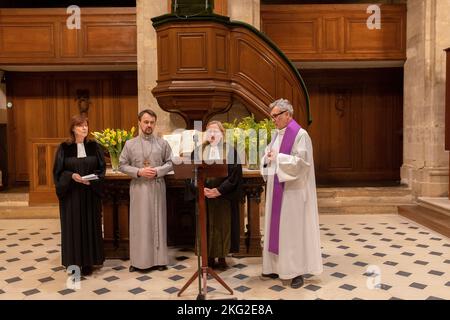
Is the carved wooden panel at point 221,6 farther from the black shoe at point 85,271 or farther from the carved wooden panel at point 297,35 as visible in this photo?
the black shoe at point 85,271

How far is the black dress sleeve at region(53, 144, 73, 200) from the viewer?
15.0 ft

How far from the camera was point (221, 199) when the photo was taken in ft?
15.7

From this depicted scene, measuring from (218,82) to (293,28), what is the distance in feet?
11.6

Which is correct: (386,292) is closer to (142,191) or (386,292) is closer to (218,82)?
(142,191)

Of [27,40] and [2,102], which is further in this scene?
[2,102]

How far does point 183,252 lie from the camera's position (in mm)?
5758

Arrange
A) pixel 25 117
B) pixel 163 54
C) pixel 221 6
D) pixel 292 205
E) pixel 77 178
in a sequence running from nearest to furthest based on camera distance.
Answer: pixel 292 205 < pixel 77 178 < pixel 163 54 < pixel 221 6 < pixel 25 117

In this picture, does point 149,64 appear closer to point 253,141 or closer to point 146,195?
point 253,141

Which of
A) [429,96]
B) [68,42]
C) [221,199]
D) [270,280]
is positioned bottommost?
[270,280]

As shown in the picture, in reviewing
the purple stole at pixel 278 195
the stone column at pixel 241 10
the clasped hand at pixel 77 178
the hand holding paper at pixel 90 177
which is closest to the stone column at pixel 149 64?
the stone column at pixel 241 10

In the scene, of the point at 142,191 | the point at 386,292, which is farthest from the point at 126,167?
the point at 386,292

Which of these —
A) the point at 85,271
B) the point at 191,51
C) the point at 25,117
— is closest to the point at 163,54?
the point at 191,51

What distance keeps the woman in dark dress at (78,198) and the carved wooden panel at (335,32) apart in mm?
5661

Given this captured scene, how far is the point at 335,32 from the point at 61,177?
6.83 m
